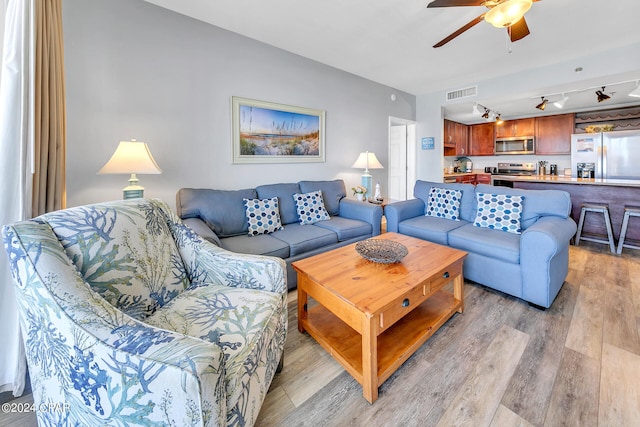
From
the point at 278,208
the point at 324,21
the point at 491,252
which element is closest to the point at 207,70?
the point at 324,21

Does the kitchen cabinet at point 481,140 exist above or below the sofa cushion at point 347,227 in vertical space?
above

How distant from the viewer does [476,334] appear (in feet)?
5.89

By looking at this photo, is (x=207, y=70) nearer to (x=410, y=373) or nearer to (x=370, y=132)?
(x=370, y=132)

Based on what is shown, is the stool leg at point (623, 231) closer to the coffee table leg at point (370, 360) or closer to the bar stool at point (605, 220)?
the bar stool at point (605, 220)

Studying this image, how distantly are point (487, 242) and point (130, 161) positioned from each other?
2.98 metres

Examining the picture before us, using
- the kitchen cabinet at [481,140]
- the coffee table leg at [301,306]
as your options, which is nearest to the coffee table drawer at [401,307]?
the coffee table leg at [301,306]

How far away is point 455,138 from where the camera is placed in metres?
6.41

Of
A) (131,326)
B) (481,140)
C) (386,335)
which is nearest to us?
(131,326)

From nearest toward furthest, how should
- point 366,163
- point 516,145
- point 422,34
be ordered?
1. point 422,34
2. point 366,163
3. point 516,145

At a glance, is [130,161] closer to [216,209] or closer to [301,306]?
[216,209]

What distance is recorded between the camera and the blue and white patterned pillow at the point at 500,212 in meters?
2.53

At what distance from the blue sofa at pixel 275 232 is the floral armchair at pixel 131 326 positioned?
699 mm

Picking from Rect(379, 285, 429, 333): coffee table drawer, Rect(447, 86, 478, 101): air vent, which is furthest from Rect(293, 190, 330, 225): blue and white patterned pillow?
Rect(447, 86, 478, 101): air vent

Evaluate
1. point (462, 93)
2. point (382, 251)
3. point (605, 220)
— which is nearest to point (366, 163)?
point (382, 251)
